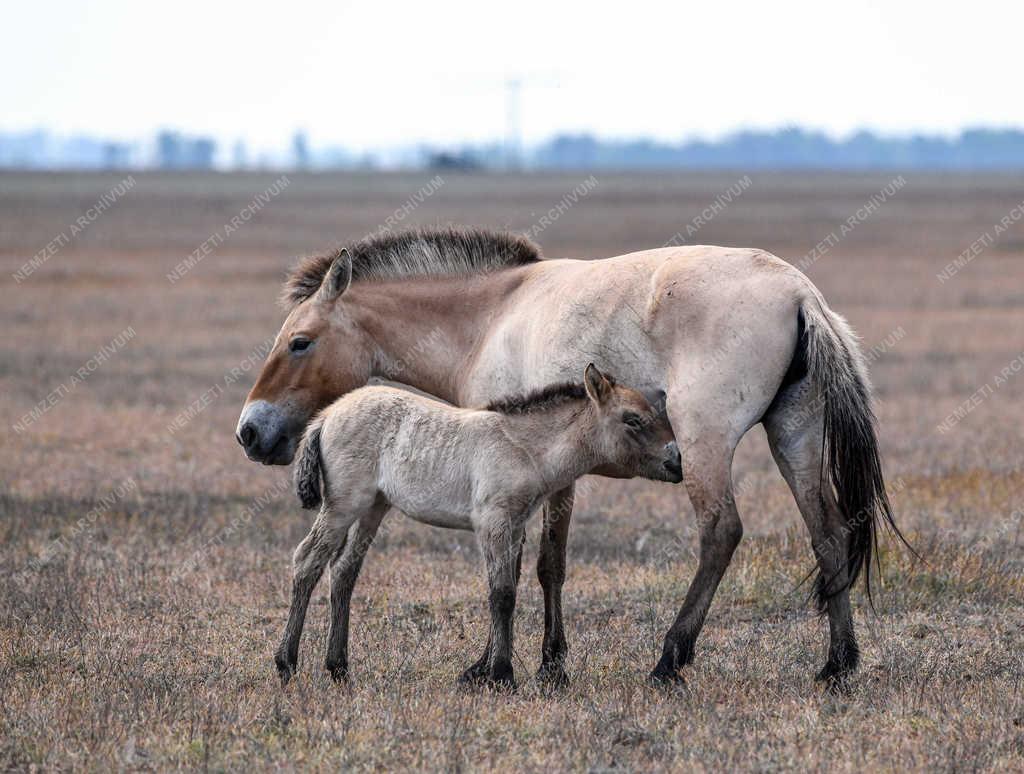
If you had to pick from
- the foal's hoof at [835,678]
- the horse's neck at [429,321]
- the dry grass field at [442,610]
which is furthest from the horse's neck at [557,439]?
the foal's hoof at [835,678]

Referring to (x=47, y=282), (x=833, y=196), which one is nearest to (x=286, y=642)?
(x=47, y=282)

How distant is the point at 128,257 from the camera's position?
3456cm

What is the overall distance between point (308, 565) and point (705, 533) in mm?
1983

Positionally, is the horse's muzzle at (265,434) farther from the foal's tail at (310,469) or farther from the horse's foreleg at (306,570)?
the horse's foreleg at (306,570)

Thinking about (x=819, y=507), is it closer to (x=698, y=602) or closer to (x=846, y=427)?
(x=846, y=427)

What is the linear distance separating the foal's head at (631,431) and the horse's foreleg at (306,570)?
1411mm

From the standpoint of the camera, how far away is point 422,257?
8344mm

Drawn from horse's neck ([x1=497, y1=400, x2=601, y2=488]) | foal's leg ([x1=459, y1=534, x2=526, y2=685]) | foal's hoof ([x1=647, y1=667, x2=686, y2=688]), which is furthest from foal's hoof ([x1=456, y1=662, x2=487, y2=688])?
horse's neck ([x1=497, y1=400, x2=601, y2=488])

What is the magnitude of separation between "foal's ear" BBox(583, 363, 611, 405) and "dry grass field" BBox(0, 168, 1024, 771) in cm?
140

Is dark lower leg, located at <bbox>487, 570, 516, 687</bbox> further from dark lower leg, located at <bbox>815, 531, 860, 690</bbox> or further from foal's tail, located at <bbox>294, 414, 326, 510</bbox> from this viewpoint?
dark lower leg, located at <bbox>815, 531, 860, 690</bbox>

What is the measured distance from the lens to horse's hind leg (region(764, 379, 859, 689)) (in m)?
6.78

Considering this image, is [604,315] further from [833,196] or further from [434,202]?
[833,196]

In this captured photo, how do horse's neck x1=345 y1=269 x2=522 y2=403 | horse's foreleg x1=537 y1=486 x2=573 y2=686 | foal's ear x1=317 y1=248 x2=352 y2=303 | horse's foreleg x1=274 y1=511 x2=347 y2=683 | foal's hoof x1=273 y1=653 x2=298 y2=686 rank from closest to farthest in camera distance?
foal's hoof x1=273 y1=653 x2=298 y2=686, horse's foreleg x1=274 y1=511 x2=347 y2=683, horse's foreleg x1=537 y1=486 x2=573 y2=686, foal's ear x1=317 y1=248 x2=352 y2=303, horse's neck x1=345 y1=269 x2=522 y2=403

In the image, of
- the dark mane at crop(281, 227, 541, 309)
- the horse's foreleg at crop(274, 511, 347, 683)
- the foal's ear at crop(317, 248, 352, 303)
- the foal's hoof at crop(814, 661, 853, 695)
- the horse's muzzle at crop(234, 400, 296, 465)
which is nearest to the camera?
the foal's hoof at crop(814, 661, 853, 695)
